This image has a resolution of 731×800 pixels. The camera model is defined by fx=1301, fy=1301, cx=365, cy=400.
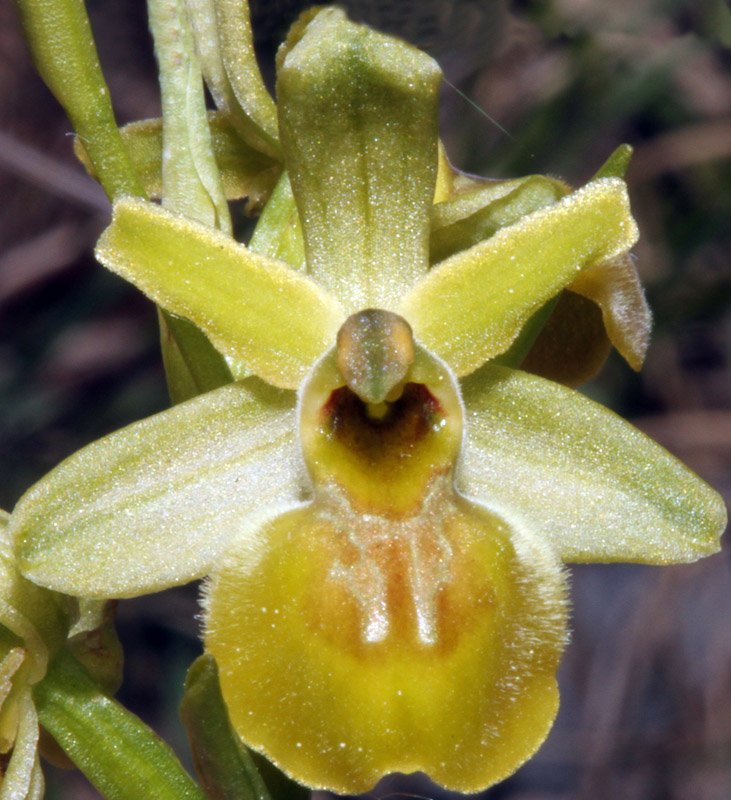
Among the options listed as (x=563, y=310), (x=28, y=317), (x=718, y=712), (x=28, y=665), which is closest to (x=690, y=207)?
(x=718, y=712)

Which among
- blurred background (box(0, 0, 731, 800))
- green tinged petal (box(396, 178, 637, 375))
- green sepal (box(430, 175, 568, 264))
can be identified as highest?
green tinged petal (box(396, 178, 637, 375))

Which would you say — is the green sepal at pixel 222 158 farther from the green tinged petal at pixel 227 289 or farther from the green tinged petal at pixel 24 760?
the green tinged petal at pixel 24 760

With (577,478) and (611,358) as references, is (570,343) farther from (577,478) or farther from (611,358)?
(611,358)

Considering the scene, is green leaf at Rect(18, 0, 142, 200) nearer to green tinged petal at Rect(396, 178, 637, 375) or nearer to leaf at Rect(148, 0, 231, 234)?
leaf at Rect(148, 0, 231, 234)

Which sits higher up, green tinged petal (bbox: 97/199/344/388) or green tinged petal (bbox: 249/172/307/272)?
green tinged petal (bbox: 97/199/344/388)

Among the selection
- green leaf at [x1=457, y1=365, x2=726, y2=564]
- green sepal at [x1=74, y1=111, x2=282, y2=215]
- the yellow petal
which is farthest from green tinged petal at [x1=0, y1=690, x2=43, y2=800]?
green sepal at [x1=74, y1=111, x2=282, y2=215]

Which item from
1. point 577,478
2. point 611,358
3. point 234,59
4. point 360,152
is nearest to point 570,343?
point 577,478

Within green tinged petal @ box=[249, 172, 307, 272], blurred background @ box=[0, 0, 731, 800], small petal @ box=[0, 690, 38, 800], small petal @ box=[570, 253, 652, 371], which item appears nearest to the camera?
small petal @ box=[0, 690, 38, 800]

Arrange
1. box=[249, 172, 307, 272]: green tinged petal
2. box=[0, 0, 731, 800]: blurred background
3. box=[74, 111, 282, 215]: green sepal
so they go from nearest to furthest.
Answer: box=[249, 172, 307, 272]: green tinged petal
box=[74, 111, 282, 215]: green sepal
box=[0, 0, 731, 800]: blurred background
